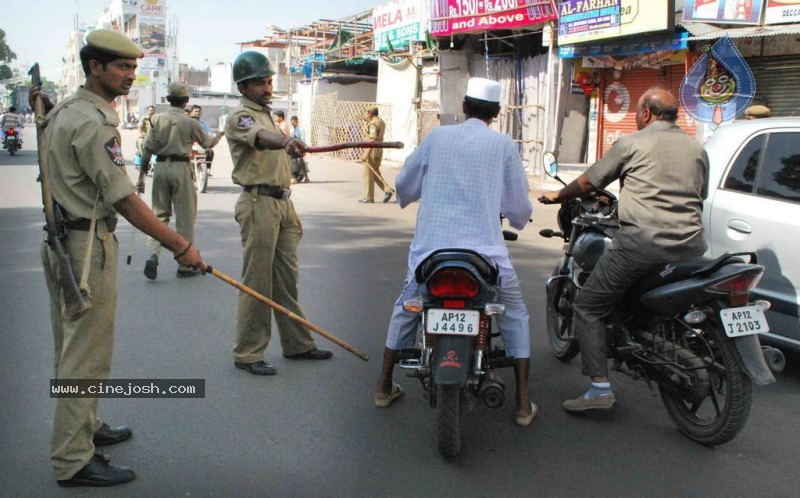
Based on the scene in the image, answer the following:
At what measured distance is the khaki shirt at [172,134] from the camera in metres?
7.92

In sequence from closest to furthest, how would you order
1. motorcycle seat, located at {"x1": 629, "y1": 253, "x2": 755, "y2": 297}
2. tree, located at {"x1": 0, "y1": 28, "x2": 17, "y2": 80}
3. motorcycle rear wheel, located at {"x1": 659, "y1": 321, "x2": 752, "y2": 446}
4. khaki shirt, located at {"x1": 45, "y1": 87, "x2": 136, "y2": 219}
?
khaki shirt, located at {"x1": 45, "y1": 87, "x2": 136, "y2": 219}
motorcycle rear wheel, located at {"x1": 659, "y1": 321, "x2": 752, "y2": 446}
motorcycle seat, located at {"x1": 629, "y1": 253, "x2": 755, "y2": 297}
tree, located at {"x1": 0, "y1": 28, "x2": 17, "y2": 80}

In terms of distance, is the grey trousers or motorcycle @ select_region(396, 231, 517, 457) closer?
motorcycle @ select_region(396, 231, 517, 457)

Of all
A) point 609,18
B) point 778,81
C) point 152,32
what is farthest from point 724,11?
point 152,32

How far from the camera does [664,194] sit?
398cm

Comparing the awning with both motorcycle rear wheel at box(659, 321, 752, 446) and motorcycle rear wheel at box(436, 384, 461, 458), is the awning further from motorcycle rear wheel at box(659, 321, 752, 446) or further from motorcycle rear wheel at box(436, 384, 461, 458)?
Result: motorcycle rear wheel at box(436, 384, 461, 458)

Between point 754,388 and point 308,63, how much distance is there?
972 inches

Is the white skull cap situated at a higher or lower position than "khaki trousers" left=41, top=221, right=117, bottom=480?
higher

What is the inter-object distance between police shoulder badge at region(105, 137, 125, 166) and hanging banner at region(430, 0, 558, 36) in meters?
13.2

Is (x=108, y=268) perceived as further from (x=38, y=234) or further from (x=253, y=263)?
(x=38, y=234)

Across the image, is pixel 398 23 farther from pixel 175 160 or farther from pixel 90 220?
pixel 90 220

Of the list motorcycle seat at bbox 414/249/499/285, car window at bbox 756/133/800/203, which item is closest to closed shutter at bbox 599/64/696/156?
car window at bbox 756/133/800/203

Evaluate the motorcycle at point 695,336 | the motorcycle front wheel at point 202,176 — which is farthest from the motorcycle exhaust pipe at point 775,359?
the motorcycle front wheel at point 202,176

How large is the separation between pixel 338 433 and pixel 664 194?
80.1 inches

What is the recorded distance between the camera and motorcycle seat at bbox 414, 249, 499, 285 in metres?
3.62
